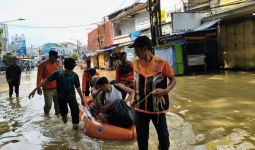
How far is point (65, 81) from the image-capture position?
26.1 ft

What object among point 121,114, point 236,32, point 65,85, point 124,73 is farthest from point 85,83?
point 236,32

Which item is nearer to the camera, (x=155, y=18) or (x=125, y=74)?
(x=125, y=74)

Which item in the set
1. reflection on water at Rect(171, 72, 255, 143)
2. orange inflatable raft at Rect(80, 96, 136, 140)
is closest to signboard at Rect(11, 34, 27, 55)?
reflection on water at Rect(171, 72, 255, 143)

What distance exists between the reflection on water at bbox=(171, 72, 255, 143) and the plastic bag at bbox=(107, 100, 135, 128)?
55.4 inches

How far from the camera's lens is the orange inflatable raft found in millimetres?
7195

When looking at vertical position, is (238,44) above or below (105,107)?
above

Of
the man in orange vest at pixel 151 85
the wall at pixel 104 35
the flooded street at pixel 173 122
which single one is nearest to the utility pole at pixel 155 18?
the flooded street at pixel 173 122

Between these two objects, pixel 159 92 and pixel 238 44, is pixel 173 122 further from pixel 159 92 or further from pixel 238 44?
pixel 238 44

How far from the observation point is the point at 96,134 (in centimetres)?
758

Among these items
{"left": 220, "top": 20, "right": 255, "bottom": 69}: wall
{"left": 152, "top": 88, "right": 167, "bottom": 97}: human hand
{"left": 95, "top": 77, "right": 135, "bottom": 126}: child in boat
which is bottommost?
{"left": 95, "top": 77, "right": 135, "bottom": 126}: child in boat

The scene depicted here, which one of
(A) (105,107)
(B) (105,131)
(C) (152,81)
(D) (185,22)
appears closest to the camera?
(C) (152,81)

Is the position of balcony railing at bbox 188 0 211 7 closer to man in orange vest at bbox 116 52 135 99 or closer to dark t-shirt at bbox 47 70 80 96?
man in orange vest at bbox 116 52 135 99

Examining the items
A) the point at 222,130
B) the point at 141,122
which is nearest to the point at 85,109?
the point at 222,130

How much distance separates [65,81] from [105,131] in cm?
141
